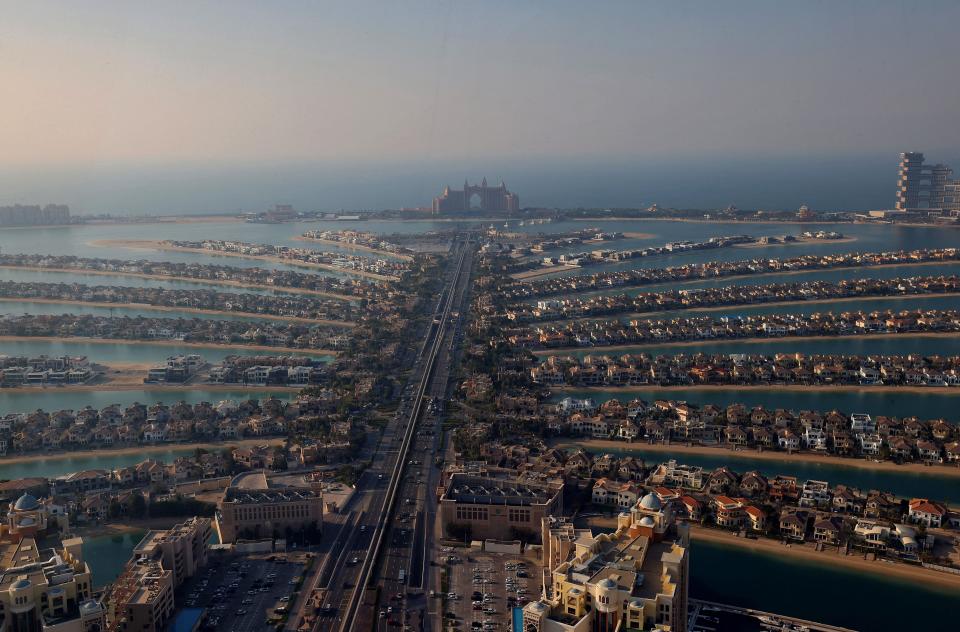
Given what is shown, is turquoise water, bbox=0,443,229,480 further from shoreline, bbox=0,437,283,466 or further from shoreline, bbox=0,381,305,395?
shoreline, bbox=0,381,305,395

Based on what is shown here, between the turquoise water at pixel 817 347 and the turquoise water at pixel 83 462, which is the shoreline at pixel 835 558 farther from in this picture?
the turquoise water at pixel 817 347

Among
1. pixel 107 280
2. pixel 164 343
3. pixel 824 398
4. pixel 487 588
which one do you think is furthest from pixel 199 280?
pixel 487 588

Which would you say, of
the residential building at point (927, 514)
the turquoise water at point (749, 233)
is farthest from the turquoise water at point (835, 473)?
the turquoise water at point (749, 233)

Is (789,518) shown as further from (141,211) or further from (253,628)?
(141,211)

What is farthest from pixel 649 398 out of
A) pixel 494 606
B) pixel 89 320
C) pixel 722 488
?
pixel 89 320

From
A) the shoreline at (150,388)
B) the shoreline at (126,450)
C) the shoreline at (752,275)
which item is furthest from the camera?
the shoreline at (752,275)

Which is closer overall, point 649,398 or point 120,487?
point 120,487

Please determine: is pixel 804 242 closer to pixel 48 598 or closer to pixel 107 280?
pixel 107 280
